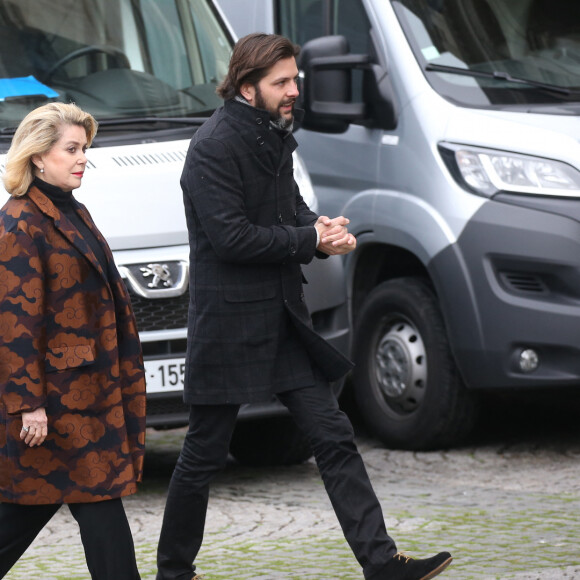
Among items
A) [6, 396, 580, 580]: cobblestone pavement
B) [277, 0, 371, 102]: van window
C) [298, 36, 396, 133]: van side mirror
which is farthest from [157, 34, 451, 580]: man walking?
[277, 0, 371, 102]: van window

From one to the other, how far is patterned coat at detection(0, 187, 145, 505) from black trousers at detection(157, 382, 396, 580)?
66cm

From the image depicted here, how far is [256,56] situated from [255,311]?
0.80 m

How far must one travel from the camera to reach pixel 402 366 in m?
7.93

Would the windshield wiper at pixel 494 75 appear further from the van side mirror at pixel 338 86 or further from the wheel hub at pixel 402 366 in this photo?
the wheel hub at pixel 402 366

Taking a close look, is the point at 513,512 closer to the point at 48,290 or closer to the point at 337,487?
the point at 337,487

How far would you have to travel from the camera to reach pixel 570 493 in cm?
696

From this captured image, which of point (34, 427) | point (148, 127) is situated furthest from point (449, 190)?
point (34, 427)

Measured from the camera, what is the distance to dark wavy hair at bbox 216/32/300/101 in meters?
5.07

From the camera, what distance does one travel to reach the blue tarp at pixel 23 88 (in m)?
7.07

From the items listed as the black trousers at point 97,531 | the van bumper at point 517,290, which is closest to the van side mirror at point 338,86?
the van bumper at point 517,290

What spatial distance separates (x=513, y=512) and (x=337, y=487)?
1.65m

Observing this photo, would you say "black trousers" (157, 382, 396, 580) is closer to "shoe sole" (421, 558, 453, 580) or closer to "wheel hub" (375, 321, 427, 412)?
"shoe sole" (421, 558, 453, 580)

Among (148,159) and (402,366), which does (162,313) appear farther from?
(402,366)

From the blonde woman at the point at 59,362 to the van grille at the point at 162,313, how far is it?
6.44 feet
